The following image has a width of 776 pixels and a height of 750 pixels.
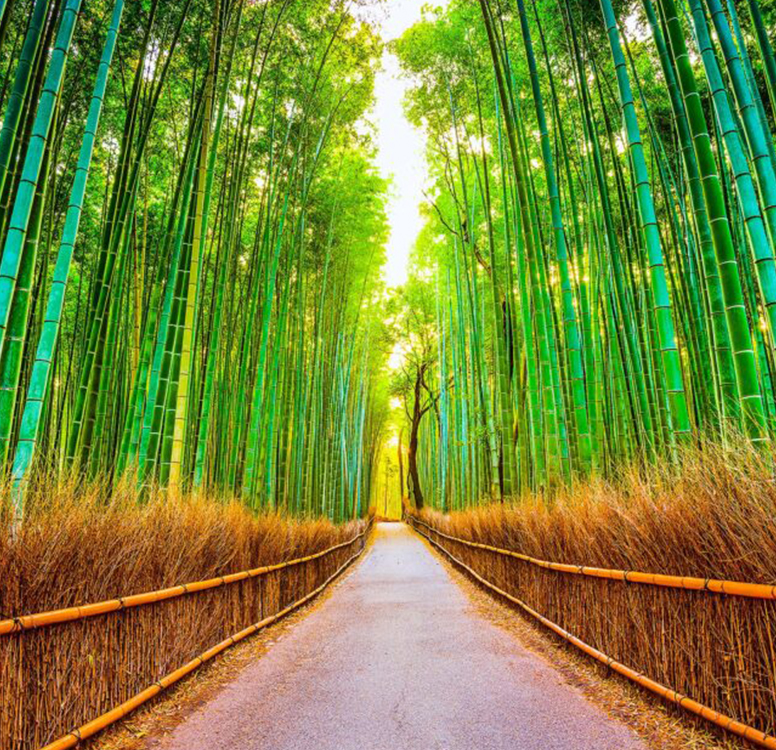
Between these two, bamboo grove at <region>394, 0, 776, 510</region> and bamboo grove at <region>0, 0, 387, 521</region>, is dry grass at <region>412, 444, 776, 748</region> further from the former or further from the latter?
bamboo grove at <region>0, 0, 387, 521</region>

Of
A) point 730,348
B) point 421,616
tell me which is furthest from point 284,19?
point 421,616

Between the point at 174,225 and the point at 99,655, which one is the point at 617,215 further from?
the point at 99,655

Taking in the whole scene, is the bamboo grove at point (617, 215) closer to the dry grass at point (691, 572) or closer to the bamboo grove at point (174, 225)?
the dry grass at point (691, 572)

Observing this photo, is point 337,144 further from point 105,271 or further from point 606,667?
point 606,667

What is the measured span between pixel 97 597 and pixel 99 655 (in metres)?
0.17

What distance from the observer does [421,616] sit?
3.57 m

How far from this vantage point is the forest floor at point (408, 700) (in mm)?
1556

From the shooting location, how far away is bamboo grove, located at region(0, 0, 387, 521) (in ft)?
6.27

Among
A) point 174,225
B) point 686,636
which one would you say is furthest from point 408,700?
point 174,225

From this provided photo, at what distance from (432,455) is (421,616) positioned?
46.7 feet

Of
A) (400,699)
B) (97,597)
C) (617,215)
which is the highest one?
(617,215)

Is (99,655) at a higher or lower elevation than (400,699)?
higher

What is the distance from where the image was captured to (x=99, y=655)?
1562 mm

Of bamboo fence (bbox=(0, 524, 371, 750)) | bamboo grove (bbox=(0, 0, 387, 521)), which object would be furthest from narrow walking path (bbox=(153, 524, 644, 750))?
bamboo grove (bbox=(0, 0, 387, 521))
